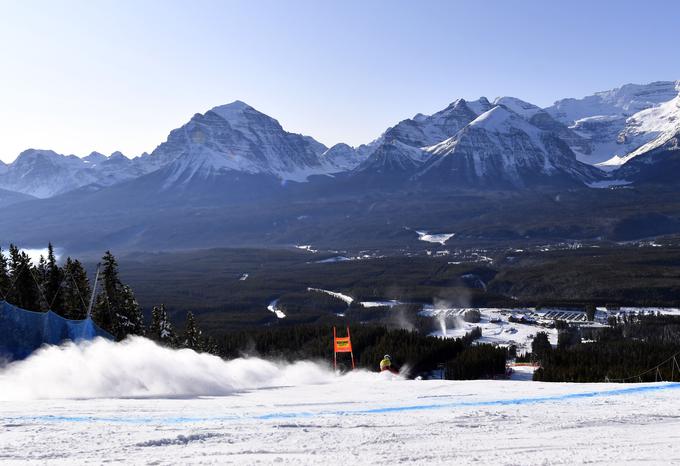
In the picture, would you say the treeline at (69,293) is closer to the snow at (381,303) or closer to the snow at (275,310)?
the snow at (275,310)

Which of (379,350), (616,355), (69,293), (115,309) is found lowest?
(616,355)

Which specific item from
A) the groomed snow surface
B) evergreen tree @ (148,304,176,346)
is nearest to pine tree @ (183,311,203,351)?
evergreen tree @ (148,304,176,346)

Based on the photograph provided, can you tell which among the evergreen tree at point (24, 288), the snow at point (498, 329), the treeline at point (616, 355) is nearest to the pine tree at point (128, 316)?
the evergreen tree at point (24, 288)

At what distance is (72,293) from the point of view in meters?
52.7

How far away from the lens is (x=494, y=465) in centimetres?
1322

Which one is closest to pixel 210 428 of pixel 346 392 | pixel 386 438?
pixel 386 438

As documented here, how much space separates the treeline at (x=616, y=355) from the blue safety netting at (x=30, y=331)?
44063mm

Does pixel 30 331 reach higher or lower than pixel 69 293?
lower

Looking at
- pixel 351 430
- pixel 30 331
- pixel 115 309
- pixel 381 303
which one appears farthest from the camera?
pixel 381 303

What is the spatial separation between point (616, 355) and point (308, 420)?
76928 millimetres

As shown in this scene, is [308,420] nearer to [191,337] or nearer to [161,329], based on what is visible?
[161,329]

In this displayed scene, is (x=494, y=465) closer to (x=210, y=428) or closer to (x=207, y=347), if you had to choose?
(x=210, y=428)

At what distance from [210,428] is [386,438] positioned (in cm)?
421

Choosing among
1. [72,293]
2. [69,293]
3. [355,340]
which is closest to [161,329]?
[72,293]
